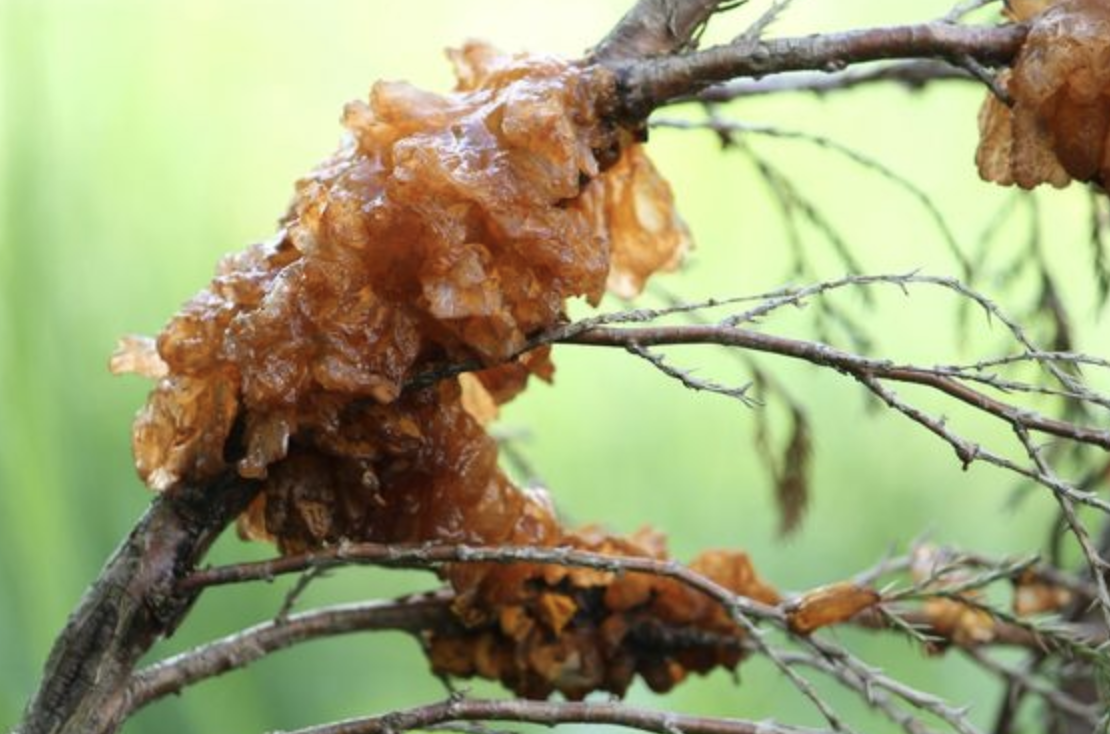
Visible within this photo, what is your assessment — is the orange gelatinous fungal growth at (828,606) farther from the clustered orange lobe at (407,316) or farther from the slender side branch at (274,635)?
the slender side branch at (274,635)

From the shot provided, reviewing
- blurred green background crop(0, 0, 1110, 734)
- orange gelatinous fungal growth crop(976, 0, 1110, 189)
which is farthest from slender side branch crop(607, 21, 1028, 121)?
blurred green background crop(0, 0, 1110, 734)

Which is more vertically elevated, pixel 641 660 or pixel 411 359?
pixel 411 359

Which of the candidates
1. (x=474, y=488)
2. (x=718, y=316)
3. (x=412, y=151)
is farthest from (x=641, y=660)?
(x=718, y=316)

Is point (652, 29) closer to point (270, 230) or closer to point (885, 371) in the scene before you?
point (885, 371)

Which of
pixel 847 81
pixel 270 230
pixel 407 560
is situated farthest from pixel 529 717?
pixel 270 230

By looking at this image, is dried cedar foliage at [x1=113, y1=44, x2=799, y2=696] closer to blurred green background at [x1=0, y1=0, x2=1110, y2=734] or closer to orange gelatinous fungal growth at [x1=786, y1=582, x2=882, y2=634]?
orange gelatinous fungal growth at [x1=786, y1=582, x2=882, y2=634]

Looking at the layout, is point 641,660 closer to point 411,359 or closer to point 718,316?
point 411,359
